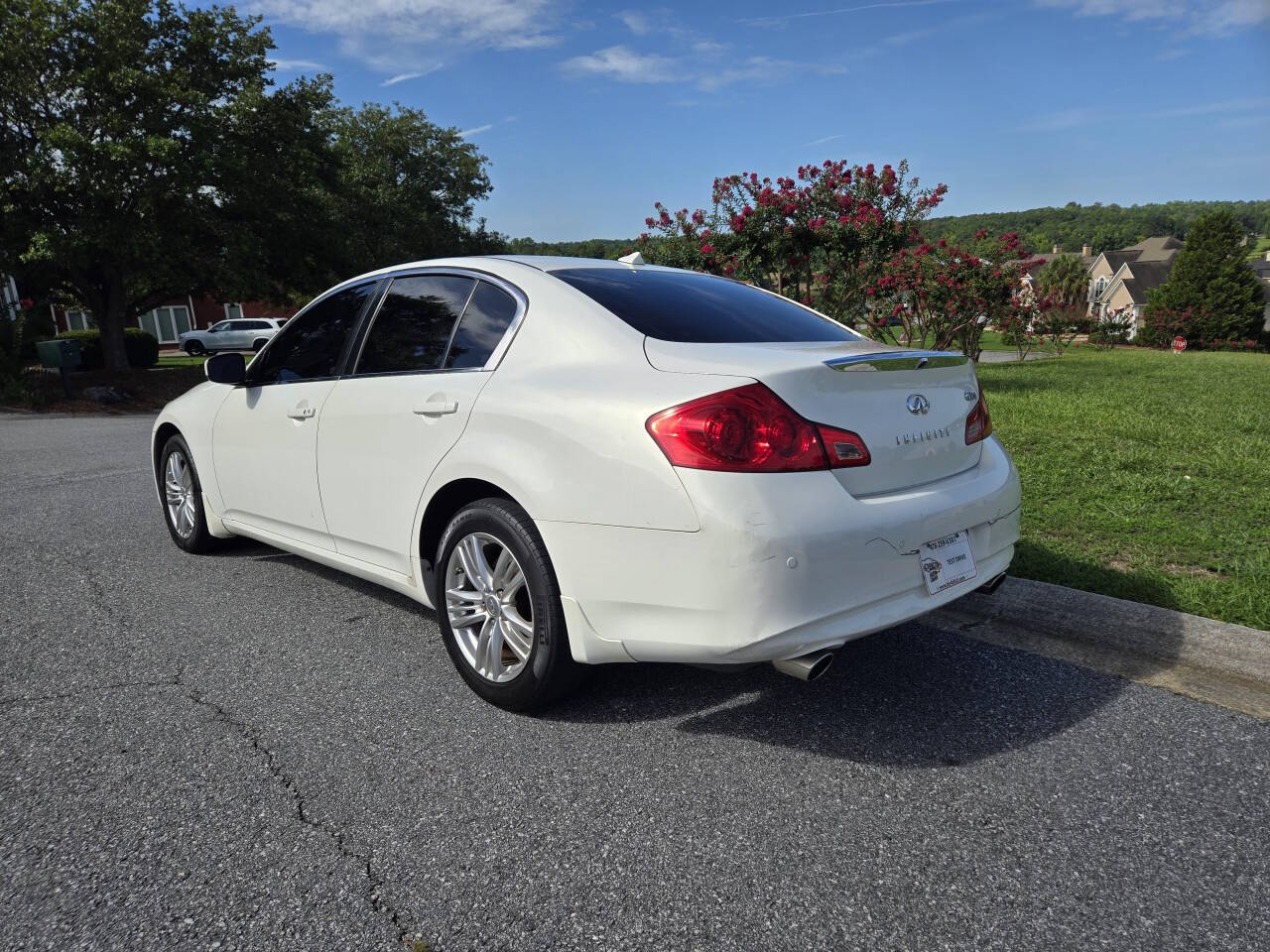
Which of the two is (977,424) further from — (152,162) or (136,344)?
(136,344)

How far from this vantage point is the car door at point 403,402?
3.29 m

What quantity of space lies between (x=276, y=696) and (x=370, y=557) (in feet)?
2.27

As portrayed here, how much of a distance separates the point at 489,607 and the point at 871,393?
5.06ft

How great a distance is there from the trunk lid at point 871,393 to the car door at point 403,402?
0.80 metres

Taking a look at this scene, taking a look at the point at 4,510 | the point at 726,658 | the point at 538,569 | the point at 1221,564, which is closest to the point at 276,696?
the point at 538,569

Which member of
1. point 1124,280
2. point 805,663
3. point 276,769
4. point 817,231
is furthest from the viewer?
point 1124,280

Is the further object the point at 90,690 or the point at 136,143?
the point at 136,143

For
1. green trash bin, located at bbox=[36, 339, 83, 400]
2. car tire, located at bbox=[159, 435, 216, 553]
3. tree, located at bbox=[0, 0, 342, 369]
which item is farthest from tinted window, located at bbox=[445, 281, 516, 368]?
green trash bin, located at bbox=[36, 339, 83, 400]

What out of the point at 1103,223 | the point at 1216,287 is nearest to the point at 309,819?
the point at 1216,287

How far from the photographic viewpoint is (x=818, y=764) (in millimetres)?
2738

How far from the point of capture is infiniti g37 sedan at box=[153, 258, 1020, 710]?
98.8 inches

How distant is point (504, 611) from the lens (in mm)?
3094

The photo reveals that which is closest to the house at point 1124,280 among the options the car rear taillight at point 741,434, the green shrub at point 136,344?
the green shrub at point 136,344

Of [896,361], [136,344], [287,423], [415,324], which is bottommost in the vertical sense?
[287,423]
